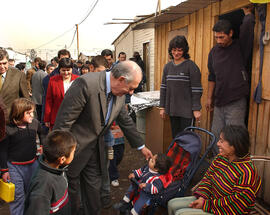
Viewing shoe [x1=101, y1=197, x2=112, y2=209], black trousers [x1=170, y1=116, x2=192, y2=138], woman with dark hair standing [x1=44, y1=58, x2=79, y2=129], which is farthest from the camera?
black trousers [x1=170, y1=116, x2=192, y2=138]

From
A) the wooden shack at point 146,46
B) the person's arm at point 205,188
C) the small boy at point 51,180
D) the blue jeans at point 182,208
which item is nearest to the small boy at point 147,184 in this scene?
the blue jeans at point 182,208

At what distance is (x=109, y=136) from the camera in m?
3.05

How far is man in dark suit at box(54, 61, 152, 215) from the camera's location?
8.18ft

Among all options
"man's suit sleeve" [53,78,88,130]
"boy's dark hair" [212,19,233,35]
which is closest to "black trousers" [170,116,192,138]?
"boy's dark hair" [212,19,233,35]

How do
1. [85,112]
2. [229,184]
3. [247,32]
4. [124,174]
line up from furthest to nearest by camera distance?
1. [124,174]
2. [247,32]
3. [85,112]
4. [229,184]

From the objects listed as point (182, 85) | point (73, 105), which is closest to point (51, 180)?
point (73, 105)

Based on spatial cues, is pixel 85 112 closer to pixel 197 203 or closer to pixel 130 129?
pixel 130 129

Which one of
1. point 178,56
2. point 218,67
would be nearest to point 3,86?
point 178,56

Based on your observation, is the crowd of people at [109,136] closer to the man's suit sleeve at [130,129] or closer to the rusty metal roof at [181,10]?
the man's suit sleeve at [130,129]

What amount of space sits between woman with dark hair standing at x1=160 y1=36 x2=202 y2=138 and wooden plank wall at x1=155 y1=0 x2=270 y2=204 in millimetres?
789

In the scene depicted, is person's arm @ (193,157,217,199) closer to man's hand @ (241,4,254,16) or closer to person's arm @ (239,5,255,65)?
person's arm @ (239,5,255,65)

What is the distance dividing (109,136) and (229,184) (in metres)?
1.38

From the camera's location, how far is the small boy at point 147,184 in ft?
9.78

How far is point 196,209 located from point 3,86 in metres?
3.22
